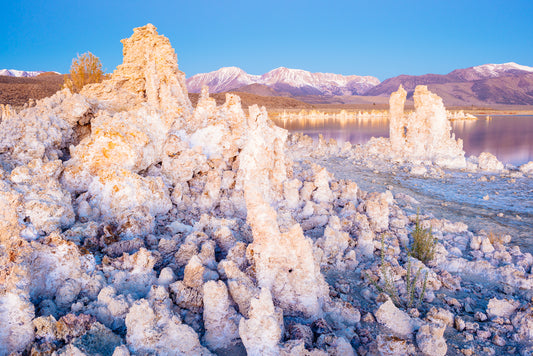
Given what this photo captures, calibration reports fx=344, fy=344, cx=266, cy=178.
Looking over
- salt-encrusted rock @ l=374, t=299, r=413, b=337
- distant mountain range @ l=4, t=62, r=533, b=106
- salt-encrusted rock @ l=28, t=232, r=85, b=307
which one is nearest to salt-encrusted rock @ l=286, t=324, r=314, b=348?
salt-encrusted rock @ l=374, t=299, r=413, b=337

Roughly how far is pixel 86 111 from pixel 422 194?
5.92 m

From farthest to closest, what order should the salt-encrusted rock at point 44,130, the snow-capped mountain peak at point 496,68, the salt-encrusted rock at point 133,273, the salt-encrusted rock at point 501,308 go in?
the snow-capped mountain peak at point 496,68, the salt-encrusted rock at point 44,130, the salt-encrusted rock at point 501,308, the salt-encrusted rock at point 133,273

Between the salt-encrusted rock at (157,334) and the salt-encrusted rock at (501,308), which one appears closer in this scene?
the salt-encrusted rock at (157,334)

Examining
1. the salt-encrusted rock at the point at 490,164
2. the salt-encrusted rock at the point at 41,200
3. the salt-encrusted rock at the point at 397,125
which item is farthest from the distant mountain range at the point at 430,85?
the salt-encrusted rock at the point at 41,200

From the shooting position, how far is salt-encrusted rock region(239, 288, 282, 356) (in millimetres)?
1723

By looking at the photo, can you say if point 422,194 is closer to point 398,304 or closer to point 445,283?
point 445,283

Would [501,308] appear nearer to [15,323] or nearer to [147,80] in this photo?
[15,323]

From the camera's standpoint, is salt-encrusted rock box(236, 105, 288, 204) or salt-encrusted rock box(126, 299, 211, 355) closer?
salt-encrusted rock box(126, 299, 211, 355)

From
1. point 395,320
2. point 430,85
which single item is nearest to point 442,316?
point 395,320

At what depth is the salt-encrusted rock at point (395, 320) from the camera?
6.99 ft

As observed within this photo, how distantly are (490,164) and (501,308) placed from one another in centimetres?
773

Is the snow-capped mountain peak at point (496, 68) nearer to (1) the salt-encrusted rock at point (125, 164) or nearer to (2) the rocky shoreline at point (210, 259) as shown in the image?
(2) the rocky shoreline at point (210, 259)

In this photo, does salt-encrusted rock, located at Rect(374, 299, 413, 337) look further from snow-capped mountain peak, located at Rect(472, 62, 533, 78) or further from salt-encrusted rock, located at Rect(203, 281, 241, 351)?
snow-capped mountain peak, located at Rect(472, 62, 533, 78)

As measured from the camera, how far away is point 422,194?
21.8ft
